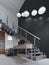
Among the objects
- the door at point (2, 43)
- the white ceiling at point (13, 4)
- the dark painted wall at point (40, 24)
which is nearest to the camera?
the dark painted wall at point (40, 24)

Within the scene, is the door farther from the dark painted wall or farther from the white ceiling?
the dark painted wall

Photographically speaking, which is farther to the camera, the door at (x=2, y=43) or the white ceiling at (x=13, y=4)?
the door at (x=2, y=43)

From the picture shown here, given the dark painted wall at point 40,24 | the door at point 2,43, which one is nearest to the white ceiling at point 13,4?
the dark painted wall at point 40,24

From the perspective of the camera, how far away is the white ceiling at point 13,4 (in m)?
10.6

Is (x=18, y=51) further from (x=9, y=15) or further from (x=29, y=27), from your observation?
(x=9, y=15)

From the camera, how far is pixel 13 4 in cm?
1086

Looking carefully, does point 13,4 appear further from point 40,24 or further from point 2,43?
point 40,24

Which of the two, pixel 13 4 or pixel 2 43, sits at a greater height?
pixel 13 4

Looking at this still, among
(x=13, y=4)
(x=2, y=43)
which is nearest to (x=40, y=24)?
(x=13, y=4)

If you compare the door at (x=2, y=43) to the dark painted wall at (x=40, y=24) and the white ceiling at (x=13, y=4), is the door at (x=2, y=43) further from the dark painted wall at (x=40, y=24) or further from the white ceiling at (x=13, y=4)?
the dark painted wall at (x=40, y=24)

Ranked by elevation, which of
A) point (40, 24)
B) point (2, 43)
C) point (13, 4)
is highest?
point (13, 4)

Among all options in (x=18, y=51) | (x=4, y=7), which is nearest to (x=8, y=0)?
(x=4, y=7)

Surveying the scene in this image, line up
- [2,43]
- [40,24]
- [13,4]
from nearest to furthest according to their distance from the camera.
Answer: [40,24] → [13,4] → [2,43]

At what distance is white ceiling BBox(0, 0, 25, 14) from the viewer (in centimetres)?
1056
